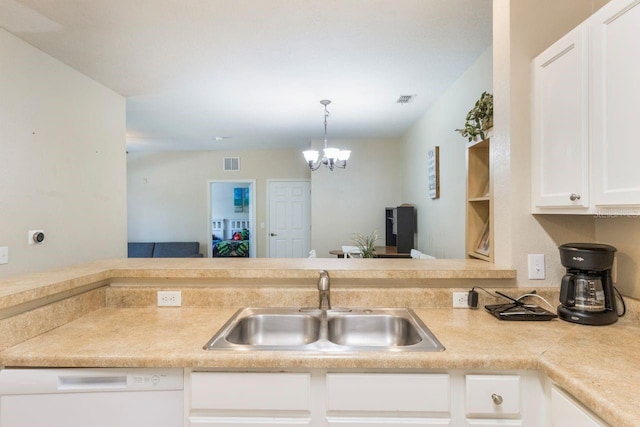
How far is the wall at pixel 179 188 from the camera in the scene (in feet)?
22.2

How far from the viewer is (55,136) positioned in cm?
280

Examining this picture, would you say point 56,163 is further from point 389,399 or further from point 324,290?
point 389,399

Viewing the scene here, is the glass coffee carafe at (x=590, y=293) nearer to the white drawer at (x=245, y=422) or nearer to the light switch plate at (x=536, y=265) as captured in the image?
the light switch plate at (x=536, y=265)

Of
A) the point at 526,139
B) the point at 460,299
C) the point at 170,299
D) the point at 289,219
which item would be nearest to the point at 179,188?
the point at 289,219

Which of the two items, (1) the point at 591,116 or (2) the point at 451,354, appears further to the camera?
(1) the point at 591,116

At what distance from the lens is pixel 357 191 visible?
19.5 ft

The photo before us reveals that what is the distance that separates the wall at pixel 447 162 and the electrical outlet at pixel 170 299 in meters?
2.49

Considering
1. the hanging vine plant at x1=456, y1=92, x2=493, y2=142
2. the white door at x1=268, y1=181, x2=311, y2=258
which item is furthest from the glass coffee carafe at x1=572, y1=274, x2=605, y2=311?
the white door at x1=268, y1=181, x2=311, y2=258

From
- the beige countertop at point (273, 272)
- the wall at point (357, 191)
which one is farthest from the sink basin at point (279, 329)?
the wall at point (357, 191)

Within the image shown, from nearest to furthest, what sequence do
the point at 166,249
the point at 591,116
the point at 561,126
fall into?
1. the point at 591,116
2. the point at 561,126
3. the point at 166,249

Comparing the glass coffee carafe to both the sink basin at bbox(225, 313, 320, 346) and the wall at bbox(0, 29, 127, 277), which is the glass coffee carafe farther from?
the wall at bbox(0, 29, 127, 277)

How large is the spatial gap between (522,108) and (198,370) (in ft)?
5.57

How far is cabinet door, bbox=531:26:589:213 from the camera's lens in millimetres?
1236

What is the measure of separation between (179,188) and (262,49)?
4.89 metres
